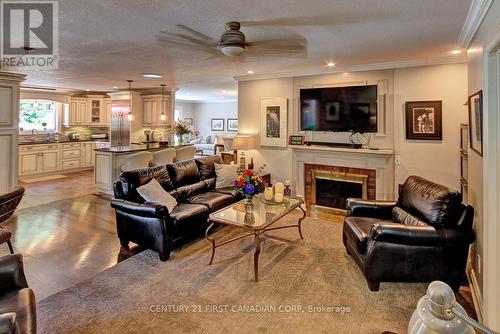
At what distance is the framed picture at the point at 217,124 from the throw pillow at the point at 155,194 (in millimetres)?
9238

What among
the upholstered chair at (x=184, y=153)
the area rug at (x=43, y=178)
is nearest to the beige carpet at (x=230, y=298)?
the upholstered chair at (x=184, y=153)

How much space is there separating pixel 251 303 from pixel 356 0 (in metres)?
2.66

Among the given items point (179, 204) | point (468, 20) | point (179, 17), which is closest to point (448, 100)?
point (468, 20)

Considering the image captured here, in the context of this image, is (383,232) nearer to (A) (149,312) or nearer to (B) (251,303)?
(B) (251,303)

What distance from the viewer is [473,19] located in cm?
266

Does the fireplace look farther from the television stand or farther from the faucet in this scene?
the faucet

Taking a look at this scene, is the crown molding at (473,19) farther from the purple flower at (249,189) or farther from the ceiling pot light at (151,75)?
the ceiling pot light at (151,75)

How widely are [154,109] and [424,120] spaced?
263 inches

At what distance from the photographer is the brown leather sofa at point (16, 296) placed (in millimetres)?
1595

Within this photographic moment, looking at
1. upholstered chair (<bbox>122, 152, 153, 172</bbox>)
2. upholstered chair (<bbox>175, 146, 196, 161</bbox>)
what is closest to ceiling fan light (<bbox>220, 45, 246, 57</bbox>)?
upholstered chair (<bbox>122, 152, 153, 172</bbox>)

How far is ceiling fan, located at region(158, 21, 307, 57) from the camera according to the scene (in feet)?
9.21

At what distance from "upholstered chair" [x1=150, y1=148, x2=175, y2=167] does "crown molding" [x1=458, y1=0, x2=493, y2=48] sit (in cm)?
503

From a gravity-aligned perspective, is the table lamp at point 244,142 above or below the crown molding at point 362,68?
below

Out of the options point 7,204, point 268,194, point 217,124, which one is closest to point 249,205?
point 268,194
